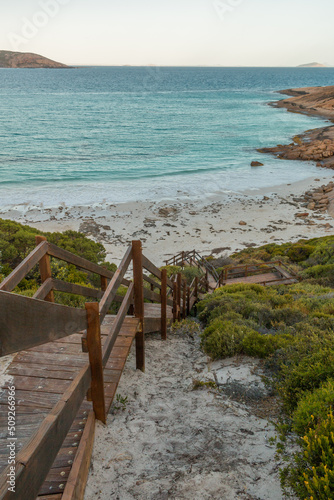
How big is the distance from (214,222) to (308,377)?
62.6 ft

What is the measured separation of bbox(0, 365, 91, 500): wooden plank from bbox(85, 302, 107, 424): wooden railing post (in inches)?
19.6

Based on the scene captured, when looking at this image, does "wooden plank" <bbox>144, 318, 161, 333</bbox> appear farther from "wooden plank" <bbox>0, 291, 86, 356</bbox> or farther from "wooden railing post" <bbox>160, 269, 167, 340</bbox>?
"wooden plank" <bbox>0, 291, 86, 356</bbox>

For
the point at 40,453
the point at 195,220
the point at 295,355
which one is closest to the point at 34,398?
the point at 40,453

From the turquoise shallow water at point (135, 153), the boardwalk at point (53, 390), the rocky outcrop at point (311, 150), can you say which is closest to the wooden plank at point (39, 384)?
the boardwalk at point (53, 390)

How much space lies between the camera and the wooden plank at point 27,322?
52.8 inches

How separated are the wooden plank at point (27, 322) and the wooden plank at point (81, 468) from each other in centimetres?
120

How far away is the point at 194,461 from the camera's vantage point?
3100 millimetres

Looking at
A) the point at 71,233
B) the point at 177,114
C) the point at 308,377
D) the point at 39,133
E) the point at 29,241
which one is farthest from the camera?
the point at 177,114

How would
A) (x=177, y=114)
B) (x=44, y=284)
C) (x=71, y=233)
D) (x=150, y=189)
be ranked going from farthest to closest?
(x=177, y=114) → (x=150, y=189) → (x=71, y=233) → (x=44, y=284)

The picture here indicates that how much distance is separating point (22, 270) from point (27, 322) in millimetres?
1922

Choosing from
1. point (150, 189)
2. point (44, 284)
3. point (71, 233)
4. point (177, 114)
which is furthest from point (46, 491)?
point (177, 114)

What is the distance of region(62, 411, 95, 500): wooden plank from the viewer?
2.37 m

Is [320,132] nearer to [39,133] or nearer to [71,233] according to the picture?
[39,133]

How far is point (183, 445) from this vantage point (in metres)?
3.34
